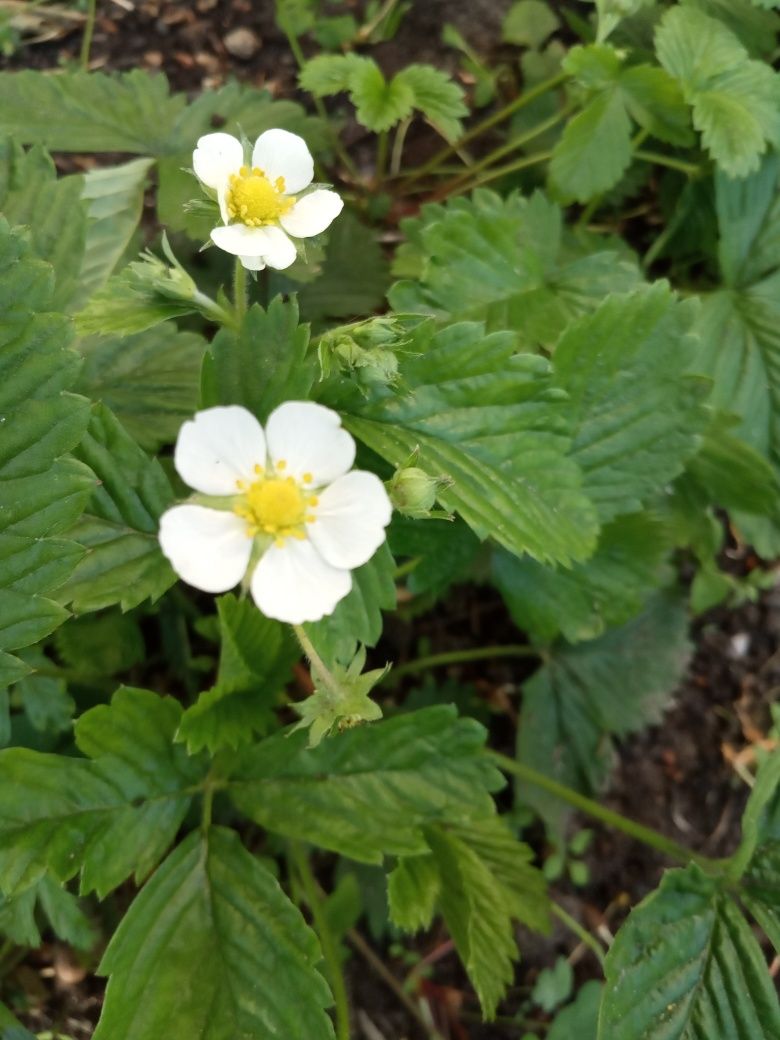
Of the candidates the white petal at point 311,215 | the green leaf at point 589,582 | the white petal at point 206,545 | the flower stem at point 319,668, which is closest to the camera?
the white petal at point 206,545

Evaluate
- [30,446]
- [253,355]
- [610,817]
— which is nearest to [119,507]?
[30,446]

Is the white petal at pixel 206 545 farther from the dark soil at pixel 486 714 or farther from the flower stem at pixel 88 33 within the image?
the flower stem at pixel 88 33

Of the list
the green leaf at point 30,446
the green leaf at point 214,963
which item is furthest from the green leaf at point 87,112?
the green leaf at point 214,963

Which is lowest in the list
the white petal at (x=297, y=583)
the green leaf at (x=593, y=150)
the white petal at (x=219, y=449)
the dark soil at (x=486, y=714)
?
the dark soil at (x=486, y=714)

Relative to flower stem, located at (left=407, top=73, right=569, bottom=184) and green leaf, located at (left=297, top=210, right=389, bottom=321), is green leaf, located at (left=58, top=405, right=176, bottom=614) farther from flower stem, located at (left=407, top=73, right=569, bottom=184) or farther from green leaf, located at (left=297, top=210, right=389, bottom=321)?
flower stem, located at (left=407, top=73, right=569, bottom=184)

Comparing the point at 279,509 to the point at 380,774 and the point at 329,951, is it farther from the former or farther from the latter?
the point at 329,951

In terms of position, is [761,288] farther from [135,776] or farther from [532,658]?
[135,776]
